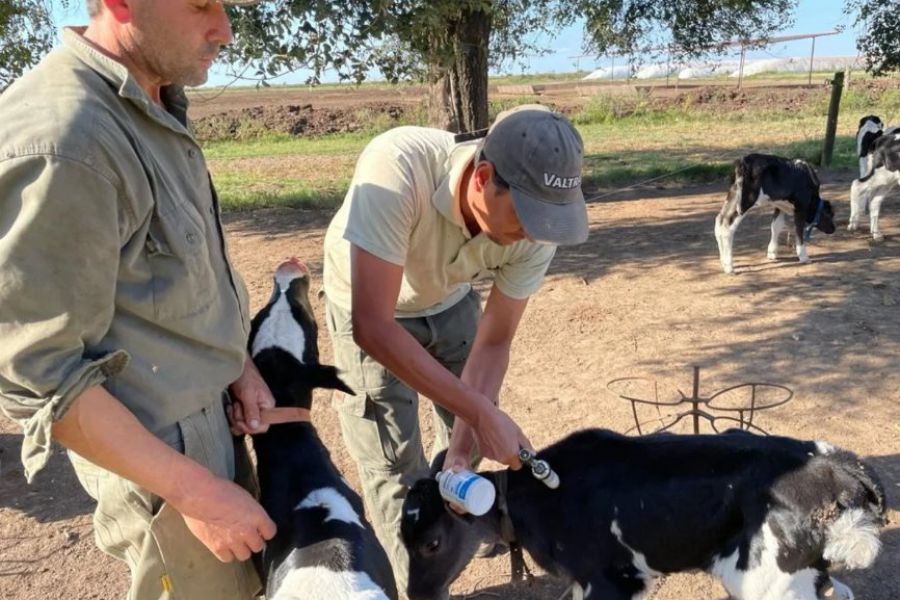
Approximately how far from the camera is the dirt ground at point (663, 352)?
389 cm

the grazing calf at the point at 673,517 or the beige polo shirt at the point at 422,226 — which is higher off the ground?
the beige polo shirt at the point at 422,226

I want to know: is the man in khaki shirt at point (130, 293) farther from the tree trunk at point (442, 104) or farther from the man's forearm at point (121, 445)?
the tree trunk at point (442, 104)

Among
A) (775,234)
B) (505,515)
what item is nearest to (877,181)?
(775,234)

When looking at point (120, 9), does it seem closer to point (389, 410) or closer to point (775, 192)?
point (389, 410)

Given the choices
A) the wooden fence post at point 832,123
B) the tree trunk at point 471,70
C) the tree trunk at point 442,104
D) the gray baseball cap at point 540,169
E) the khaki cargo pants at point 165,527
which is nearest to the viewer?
the khaki cargo pants at point 165,527

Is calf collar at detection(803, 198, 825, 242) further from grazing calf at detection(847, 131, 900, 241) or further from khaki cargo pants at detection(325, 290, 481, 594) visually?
khaki cargo pants at detection(325, 290, 481, 594)

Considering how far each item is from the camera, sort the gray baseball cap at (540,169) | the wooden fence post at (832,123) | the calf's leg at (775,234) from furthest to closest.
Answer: the wooden fence post at (832,123), the calf's leg at (775,234), the gray baseball cap at (540,169)

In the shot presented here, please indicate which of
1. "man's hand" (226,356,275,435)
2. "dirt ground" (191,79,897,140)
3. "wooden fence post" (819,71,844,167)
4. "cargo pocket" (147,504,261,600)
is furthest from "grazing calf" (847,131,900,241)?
"dirt ground" (191,79,897,140)

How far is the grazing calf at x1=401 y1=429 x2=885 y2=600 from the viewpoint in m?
2.78

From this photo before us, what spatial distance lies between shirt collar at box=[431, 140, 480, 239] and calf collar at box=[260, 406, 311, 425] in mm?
821

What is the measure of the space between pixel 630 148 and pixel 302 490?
1630 centimetres

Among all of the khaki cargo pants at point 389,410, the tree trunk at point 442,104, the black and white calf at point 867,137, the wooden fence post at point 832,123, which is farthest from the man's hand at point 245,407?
the wooden fence post at point 832,123

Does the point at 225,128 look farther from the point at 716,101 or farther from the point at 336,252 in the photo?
the point at 336,252

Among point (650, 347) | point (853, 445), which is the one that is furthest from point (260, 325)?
point (650, 347)
